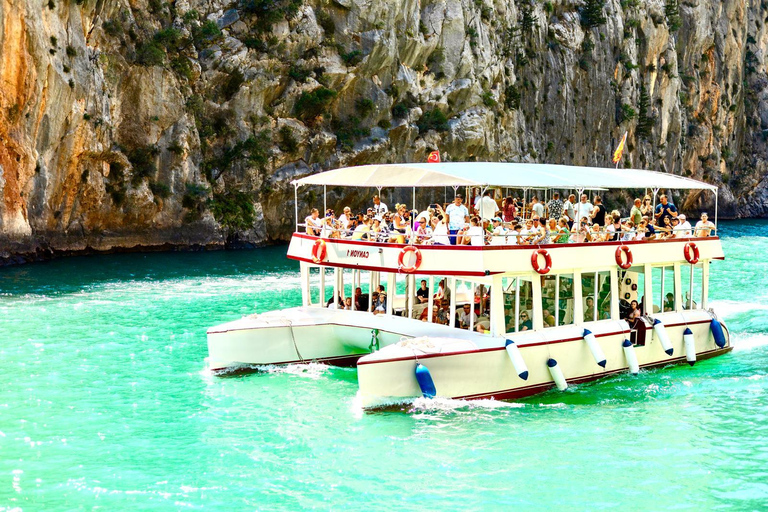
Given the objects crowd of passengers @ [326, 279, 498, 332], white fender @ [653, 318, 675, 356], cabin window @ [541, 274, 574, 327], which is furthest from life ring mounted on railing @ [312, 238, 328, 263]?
white fender @ [653, 318, 675, 356]

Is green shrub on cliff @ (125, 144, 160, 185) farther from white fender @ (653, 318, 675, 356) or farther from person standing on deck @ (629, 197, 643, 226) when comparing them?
white fender @ (653, 318, 675, 356)

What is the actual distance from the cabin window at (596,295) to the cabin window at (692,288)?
365 cm

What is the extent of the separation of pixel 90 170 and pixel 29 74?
8.15 metres

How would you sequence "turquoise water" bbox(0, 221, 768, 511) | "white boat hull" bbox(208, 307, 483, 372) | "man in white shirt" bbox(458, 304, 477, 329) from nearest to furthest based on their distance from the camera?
1. "turquoise water" bbox(0, 221, 768, 511)
2. "man in white shirt" bbox(458, 304, 477, 329)
3. "white boat hull" bbox(208, 307, 483, 372)

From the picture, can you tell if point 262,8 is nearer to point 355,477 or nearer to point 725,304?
point 725,304

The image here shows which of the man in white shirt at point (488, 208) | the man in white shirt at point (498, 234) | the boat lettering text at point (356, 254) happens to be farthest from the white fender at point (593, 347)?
the boat lettering text at point (356, 254)

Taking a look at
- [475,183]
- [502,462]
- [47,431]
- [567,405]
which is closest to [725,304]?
[567,405]

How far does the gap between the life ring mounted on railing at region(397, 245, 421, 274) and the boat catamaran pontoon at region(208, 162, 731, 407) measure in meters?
0.04

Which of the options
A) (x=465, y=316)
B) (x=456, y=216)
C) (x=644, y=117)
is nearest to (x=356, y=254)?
(x=456, y=216)

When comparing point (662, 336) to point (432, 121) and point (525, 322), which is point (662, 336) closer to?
point (525, 322)

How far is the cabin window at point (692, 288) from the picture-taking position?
2408cm

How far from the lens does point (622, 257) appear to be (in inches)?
815

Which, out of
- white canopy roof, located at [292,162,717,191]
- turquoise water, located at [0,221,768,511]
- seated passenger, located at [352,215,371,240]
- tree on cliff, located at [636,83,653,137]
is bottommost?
turquoise water, located at [0,221,768,511]

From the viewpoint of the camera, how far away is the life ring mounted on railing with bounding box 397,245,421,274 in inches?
744
